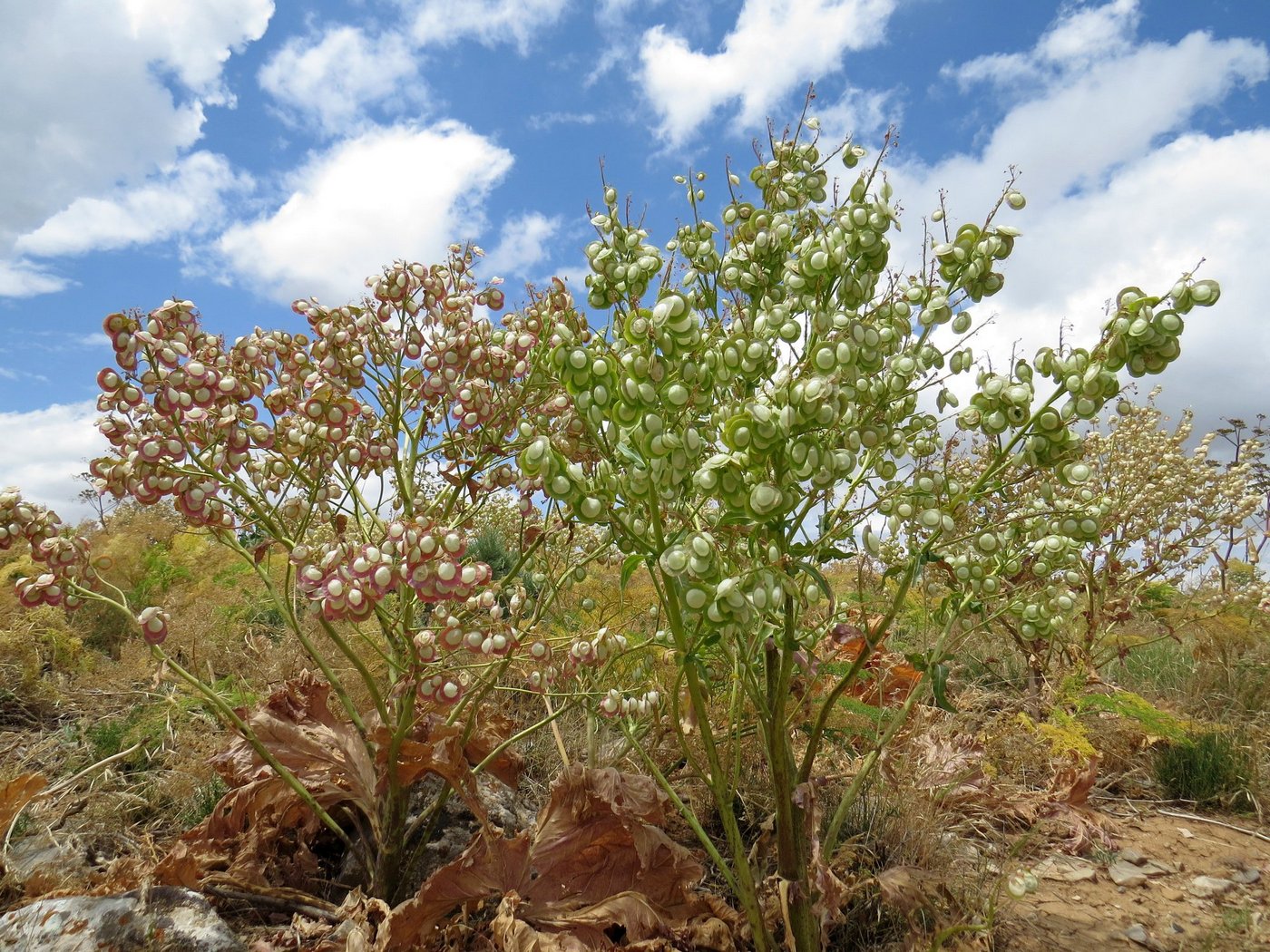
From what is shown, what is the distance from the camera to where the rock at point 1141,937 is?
Answer: 255 centimetres

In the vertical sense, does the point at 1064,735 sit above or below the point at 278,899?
above

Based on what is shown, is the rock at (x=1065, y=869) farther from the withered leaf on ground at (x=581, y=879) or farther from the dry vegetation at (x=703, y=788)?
the withered leaf on ground at (x=581, y=879)

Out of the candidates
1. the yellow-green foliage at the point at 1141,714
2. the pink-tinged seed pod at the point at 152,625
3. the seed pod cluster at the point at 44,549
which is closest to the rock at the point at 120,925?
the pink-tinged seed pod at the point at 152,625

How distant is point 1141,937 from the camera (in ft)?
8.50

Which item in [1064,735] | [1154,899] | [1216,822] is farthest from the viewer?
[1216,822]

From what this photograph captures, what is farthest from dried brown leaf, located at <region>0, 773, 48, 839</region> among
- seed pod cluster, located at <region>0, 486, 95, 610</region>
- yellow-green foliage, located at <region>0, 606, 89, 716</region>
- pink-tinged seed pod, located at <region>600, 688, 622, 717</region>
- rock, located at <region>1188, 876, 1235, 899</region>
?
rock, located at <region>1188, 876, 1235, 899</region>

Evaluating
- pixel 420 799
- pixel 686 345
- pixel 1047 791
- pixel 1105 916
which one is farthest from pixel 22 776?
pixel 1047 791

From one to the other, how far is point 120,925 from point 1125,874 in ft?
10.6

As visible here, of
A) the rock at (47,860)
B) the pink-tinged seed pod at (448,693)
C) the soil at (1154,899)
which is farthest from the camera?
the soil at (1154,899)

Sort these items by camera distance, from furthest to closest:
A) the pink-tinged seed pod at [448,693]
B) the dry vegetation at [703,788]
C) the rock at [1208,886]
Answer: the rock at [1208,886] → the dry vegetation at [703,788] → the pink-tinged seed pod at [448,693]

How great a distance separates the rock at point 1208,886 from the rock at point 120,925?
10.3ft

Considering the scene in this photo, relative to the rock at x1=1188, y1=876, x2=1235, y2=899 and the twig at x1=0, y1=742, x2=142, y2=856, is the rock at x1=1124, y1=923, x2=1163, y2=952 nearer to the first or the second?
the rock at x1=1188, y1=876, x2=1235, y2=899

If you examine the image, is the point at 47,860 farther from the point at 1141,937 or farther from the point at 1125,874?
the point at 1125,874

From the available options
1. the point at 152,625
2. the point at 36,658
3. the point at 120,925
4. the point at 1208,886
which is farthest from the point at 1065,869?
the point at 36,658
